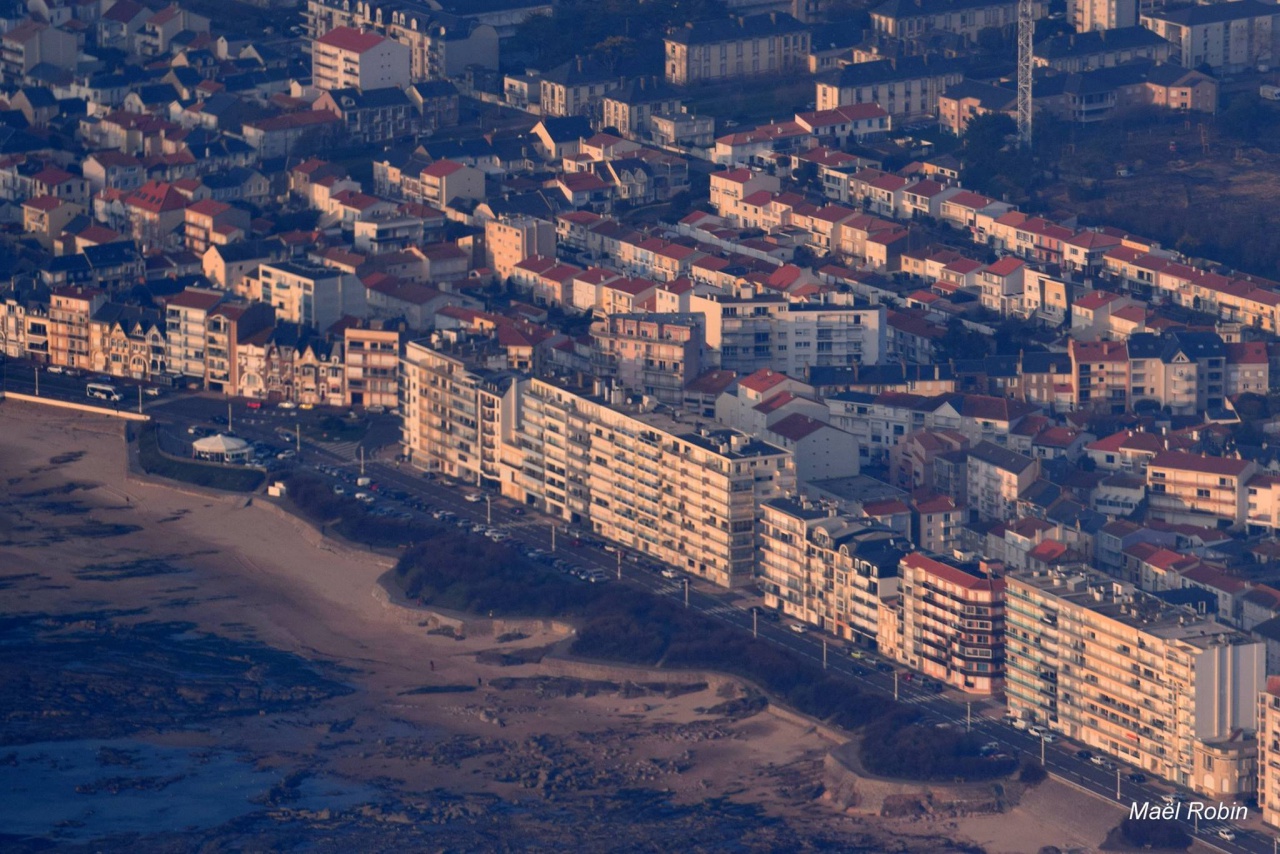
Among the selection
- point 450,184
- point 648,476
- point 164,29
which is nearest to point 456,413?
point 648,476

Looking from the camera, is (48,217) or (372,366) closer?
(372,366)

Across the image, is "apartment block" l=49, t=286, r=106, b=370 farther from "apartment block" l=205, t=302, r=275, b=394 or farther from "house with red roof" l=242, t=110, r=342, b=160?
"house with red roof" l=242, t=110, r=342, b=160

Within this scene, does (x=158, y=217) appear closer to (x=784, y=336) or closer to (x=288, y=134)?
(x=288, y=134)

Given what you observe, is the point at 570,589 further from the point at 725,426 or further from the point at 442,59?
the point at 442,59

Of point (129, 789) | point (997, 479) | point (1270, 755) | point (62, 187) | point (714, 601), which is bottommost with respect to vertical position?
point (129, 789)

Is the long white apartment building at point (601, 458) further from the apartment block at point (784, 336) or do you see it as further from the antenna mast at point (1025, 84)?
the antenna mast at point (1025, 84)

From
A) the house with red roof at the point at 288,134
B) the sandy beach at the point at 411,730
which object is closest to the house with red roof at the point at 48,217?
the house with red roof at the point at 288,134

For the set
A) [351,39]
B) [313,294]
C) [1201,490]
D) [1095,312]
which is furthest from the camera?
[351,39]

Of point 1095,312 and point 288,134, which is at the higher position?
point 288,134
